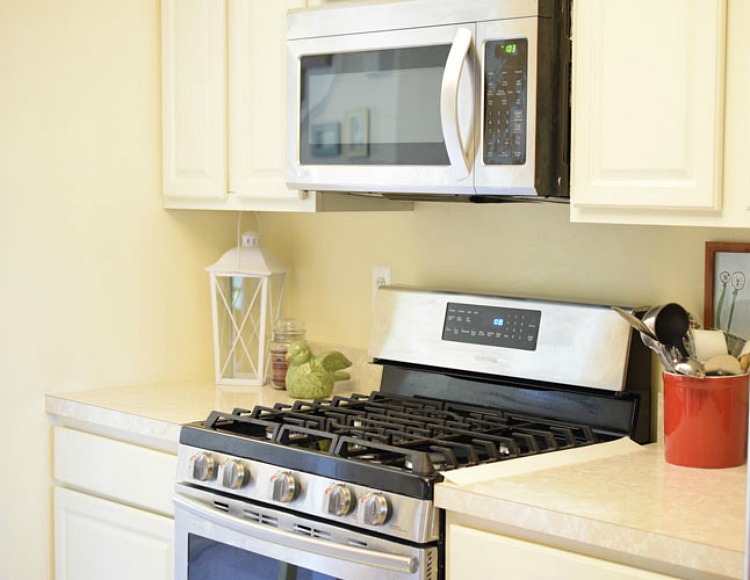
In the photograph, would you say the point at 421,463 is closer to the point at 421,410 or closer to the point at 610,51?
the point at 421,410

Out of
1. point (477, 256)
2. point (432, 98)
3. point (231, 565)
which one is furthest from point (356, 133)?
point (231, 565)

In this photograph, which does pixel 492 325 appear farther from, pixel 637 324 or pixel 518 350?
pixel 637 324

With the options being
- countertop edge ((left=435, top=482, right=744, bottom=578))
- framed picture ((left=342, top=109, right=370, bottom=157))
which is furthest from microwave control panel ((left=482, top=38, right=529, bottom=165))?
countertop edge ((left=435, top=482, right=744, bottom=578))

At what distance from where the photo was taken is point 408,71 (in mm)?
2234

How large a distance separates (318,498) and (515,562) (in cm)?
40

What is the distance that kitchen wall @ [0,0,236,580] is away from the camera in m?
2.56

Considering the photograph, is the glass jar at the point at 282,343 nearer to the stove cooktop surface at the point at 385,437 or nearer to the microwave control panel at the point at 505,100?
the stove cooktop surface at the point at 385,437

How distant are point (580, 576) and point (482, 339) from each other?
2.71ft

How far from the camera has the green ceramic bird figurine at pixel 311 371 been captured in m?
2.63

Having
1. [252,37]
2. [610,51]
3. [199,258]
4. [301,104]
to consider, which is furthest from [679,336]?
[199,258]

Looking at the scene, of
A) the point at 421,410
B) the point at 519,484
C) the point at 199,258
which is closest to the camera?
the point at 519,484

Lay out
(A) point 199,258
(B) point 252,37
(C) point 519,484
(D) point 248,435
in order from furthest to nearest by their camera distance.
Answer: (A) point 199,258, (B) point 252,37, (D) point 248,435, (C) point 519,484

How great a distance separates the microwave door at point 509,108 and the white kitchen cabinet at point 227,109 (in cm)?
53

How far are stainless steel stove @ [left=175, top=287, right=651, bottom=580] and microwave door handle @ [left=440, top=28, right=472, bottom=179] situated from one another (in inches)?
15.5
